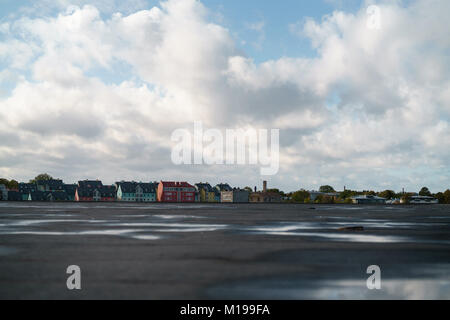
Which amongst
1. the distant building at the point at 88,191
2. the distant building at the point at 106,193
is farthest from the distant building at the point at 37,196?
the distant building at the point at 106,193

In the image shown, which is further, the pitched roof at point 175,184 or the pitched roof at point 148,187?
the pitched roof at point 148,187

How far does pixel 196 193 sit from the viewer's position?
184 meters

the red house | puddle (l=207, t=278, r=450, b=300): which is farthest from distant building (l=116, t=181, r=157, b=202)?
puddle (l=207, t=278, r=450, b=300)

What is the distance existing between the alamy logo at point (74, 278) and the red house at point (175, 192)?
161382 mm

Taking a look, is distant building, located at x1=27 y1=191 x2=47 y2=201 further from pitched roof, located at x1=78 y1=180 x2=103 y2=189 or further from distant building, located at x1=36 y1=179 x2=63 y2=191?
pitched roof, located at x1=78 y1=180 x2=103 y2=189

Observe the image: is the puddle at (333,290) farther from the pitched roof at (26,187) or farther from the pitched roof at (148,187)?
the pitched roof at (26,187)

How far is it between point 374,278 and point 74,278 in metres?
9.18

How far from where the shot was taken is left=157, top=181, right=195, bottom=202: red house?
173625 millimetres

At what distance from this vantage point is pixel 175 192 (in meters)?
175

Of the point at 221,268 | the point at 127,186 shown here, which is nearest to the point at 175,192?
the point at 127,186

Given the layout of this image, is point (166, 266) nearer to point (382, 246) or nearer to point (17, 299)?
point (17, 299)

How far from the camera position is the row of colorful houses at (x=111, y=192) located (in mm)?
171875

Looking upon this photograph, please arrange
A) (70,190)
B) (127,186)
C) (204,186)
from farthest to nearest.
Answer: (204,186) < (70,190) < (127,186)

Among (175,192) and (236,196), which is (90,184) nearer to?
(175,192)
